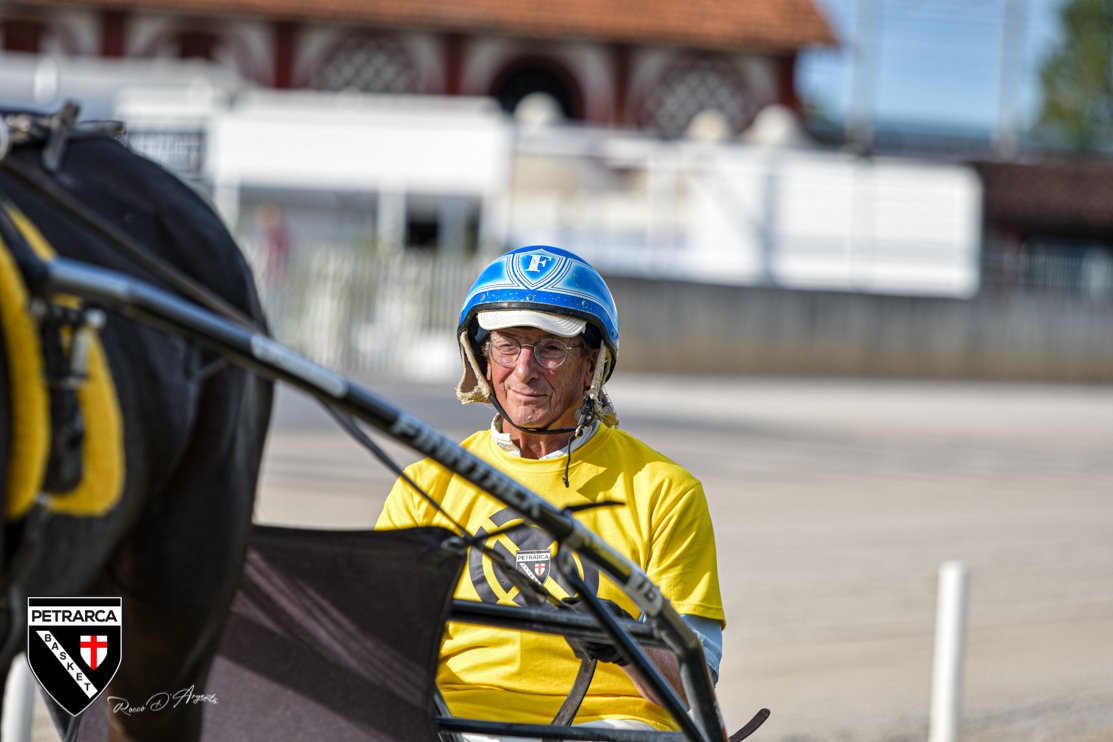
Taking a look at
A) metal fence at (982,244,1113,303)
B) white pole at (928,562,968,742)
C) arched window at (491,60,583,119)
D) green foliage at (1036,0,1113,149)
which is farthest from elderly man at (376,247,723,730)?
green foliage at (1036,0,1113,149)

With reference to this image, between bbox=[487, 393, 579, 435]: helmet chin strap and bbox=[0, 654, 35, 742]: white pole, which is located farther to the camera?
bbox=[0, 654, 35, 742]: white pole

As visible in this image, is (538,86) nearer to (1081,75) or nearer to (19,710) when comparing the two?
(19,710)

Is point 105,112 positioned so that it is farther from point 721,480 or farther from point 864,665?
point 864,665

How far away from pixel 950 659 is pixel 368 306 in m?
14.1

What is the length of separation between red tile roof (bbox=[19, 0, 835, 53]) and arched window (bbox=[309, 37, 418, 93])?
2.58 feet

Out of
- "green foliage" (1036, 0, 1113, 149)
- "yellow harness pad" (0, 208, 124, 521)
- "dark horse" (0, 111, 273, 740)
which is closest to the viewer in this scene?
"yellow harness pad" (0, 208, 124, 521)

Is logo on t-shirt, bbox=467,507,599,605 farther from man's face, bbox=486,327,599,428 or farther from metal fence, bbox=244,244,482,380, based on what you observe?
metal fence, bbox=244,244,482,380

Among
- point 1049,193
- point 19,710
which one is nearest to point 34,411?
point 19,710

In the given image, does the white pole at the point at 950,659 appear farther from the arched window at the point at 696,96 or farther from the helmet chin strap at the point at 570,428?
the arched window at the point at 696,96

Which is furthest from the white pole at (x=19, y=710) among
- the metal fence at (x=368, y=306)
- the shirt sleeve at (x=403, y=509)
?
the metal fence at (x=368, y=306)

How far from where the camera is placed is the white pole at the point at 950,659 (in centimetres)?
389

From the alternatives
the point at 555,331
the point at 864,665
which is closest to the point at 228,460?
the point at 555,331

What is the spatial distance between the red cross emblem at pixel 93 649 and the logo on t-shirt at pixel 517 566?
2.32 ft

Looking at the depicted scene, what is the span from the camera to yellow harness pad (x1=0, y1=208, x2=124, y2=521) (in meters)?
1.50
